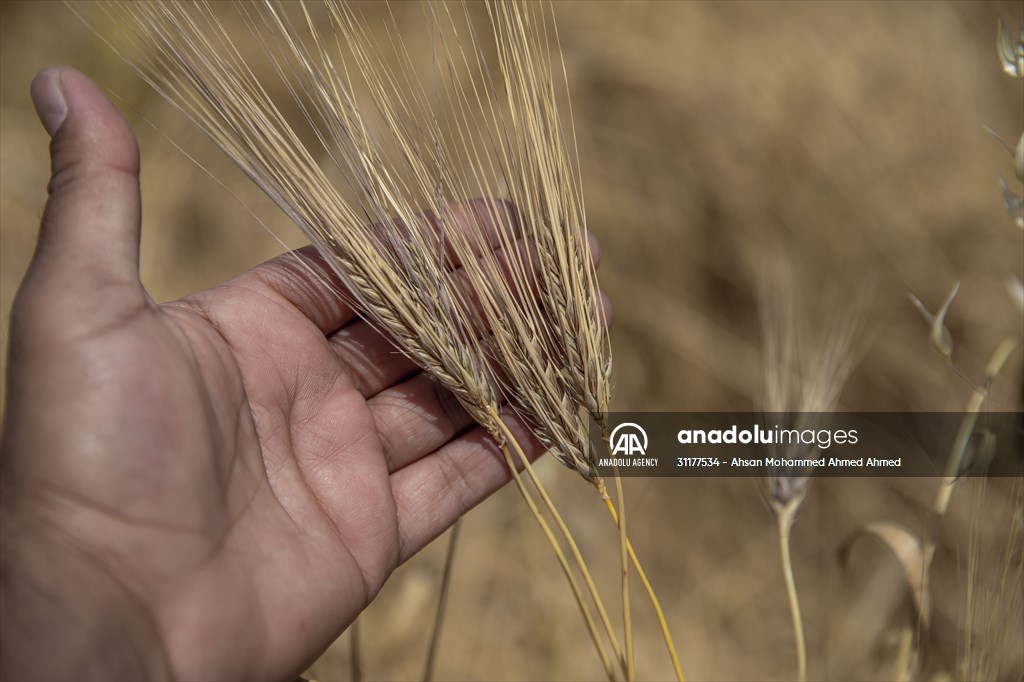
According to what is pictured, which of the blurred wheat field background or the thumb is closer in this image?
the thumb

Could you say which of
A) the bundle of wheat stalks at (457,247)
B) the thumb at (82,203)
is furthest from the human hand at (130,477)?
the bundle of wheat stalks at (457,247)

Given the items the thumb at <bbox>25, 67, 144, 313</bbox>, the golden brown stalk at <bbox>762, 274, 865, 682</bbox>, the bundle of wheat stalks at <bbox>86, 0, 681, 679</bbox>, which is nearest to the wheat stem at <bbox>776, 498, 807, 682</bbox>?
the golden brown stalk at <bbox>762, 274, 865, 682</bbox>

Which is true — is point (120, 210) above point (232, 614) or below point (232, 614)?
above

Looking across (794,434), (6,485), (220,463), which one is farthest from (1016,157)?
(6,485)

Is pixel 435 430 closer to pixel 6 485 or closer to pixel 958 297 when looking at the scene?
pixel 6 485

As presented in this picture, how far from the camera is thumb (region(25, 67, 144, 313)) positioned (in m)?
0.57

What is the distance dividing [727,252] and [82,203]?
35.3 inches

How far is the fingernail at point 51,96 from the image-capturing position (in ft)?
1.88

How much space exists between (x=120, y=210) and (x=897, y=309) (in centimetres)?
99

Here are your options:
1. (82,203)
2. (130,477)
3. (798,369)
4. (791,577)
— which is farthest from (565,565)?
(798,369)

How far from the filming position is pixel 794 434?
81 centimetres

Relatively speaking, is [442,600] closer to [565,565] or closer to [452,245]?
[565,565]

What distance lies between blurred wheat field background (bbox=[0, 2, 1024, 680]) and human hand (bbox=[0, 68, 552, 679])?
381 mm

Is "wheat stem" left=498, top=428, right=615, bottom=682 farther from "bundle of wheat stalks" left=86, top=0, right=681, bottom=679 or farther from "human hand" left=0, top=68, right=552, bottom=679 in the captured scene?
"human hand" left=0, top=68, right=552, bottom=679
